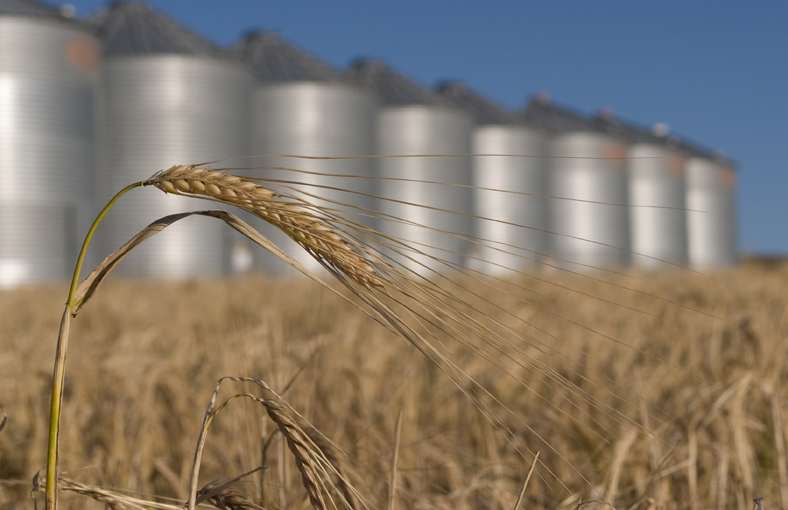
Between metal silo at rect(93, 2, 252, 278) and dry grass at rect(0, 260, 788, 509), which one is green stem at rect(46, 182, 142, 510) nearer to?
dry grass at rect(0, 260, 788, 509)

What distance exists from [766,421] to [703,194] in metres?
34.5

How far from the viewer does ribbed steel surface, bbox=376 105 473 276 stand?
20375 millimetres

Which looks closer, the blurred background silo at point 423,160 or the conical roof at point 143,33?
the conical roof at point 143,33

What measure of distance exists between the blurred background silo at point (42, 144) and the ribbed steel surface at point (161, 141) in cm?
100

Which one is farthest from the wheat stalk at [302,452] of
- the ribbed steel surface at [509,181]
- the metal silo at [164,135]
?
the ribbed steel surface at [509,181]

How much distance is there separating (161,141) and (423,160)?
7.39 m

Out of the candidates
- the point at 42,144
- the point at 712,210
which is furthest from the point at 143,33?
the point at 712,210

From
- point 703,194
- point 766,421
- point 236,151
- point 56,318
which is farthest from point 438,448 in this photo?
point 703,194

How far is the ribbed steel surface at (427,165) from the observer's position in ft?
66.8

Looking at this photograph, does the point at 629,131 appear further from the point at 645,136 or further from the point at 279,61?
the point at 279,61

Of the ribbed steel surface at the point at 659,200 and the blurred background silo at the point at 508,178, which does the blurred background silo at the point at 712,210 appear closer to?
the ribbed steel surface at the point at 659,200

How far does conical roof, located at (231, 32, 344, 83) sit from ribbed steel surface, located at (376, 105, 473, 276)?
2368 mm

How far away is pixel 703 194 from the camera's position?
33.8m

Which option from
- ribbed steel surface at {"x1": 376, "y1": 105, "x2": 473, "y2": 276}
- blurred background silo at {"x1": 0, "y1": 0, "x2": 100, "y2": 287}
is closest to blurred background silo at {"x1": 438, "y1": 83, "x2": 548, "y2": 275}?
ribbed steel surface at {"x1": 376, "y1": 105, "x2": 473, "y2": 276}
